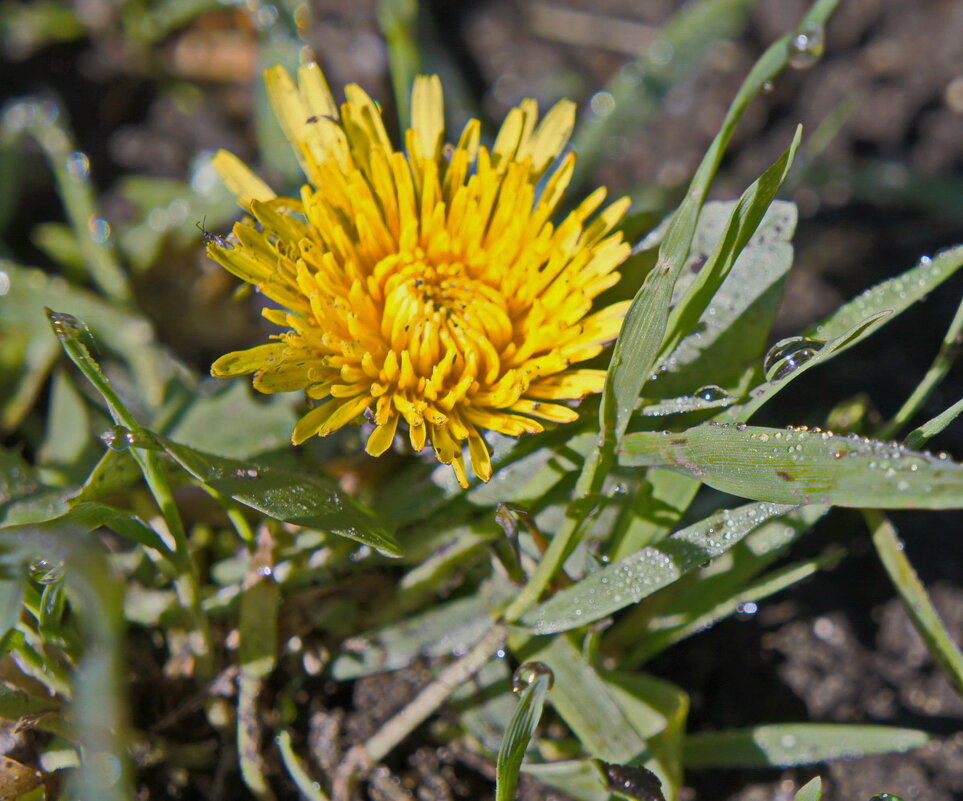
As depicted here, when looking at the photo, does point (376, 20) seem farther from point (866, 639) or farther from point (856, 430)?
point (866, 639)

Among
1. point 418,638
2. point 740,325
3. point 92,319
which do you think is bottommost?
point 418,638

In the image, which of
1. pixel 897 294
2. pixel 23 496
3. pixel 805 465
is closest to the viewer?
pixel 805 465

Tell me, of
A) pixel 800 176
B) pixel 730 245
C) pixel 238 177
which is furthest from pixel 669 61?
pixel 238 177

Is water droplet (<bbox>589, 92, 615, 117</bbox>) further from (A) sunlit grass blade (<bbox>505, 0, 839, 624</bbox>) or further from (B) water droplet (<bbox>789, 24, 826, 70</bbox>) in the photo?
(A) sunlit grass blade (<bbox>505, 0, 839, 624</bbox>)

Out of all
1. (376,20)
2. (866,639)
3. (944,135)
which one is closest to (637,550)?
(866,639)

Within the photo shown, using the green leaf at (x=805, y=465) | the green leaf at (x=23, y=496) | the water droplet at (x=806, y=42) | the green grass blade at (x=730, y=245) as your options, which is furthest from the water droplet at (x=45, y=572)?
the water droplet at (x=806, y=42)

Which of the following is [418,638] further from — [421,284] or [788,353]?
[788,353]

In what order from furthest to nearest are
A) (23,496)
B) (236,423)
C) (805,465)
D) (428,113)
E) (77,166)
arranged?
(77,166)
(236,423)
(428,113)
(23,496)
(805,465)
